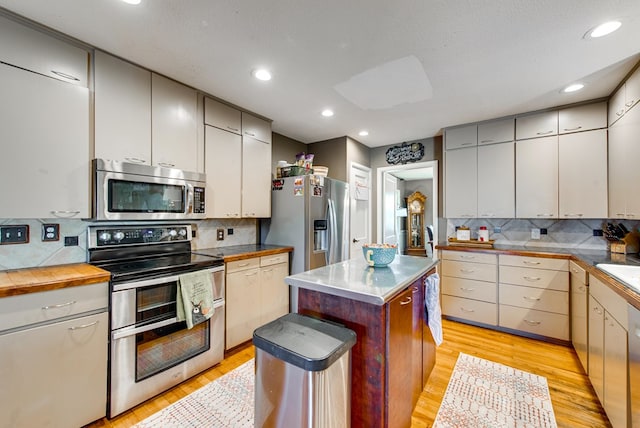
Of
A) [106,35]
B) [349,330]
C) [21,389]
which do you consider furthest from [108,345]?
[106,35]

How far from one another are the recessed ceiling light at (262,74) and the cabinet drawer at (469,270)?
288 cm

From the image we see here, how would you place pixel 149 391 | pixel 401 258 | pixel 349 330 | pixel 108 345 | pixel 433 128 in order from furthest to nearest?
pixel 433 128, pixel 401 258, pixel 149 391, pixel 108 345, pixel 349 330

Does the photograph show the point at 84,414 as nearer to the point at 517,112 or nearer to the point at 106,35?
the point at 106,35

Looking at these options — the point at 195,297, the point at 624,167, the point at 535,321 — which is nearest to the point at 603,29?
the point at 624,167

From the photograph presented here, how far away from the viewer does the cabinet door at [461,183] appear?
337cm

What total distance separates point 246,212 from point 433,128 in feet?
8.85

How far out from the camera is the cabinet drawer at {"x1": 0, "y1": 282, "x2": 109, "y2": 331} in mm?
1376

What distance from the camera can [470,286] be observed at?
3.14 meters

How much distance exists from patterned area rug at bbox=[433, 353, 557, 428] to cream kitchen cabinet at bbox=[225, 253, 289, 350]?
177 cm

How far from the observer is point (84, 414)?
1597mm

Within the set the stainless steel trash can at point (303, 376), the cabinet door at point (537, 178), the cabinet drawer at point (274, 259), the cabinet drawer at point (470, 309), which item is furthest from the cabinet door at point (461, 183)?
the stainless steel trash can at point (303, 376)

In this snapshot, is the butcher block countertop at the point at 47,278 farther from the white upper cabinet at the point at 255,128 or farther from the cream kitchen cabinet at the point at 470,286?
the cream kitchen cabinet at the point at 470,286

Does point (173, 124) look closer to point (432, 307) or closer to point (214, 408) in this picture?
point (214, 408)

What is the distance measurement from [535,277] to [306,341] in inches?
110
